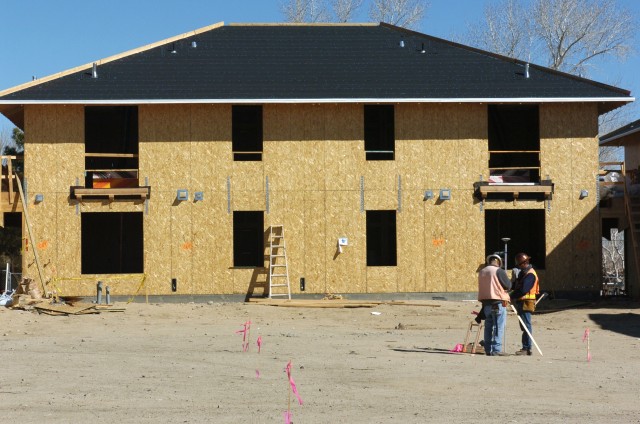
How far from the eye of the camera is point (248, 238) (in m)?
28.2

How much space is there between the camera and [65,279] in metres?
27.2

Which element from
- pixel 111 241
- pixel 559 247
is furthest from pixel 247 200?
pixel 559 247

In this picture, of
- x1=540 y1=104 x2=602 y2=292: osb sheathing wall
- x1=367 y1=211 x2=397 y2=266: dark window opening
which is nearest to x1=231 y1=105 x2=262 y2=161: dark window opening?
x1=367 y1=211 x2=397 y2=266: dark window opening

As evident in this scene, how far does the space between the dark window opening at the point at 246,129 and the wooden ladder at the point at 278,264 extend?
108 inches

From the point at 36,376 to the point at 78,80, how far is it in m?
15.2

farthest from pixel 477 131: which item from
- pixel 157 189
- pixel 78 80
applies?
pixel 78 80

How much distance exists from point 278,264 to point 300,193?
1980 mm

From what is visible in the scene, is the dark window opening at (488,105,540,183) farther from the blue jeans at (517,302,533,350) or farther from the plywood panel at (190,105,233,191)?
the blue jeans at (517,302,533,350)

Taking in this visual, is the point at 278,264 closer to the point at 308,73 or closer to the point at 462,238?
the point at 462,238

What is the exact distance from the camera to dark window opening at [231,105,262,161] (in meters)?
29.1

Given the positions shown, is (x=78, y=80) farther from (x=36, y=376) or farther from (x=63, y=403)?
(x=63, y=403)

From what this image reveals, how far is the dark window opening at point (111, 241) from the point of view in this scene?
105 feet

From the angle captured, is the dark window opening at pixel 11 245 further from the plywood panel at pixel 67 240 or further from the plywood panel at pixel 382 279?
the plywood panel at pixel 382 279

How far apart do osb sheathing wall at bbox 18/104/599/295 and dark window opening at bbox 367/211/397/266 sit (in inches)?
22.8
